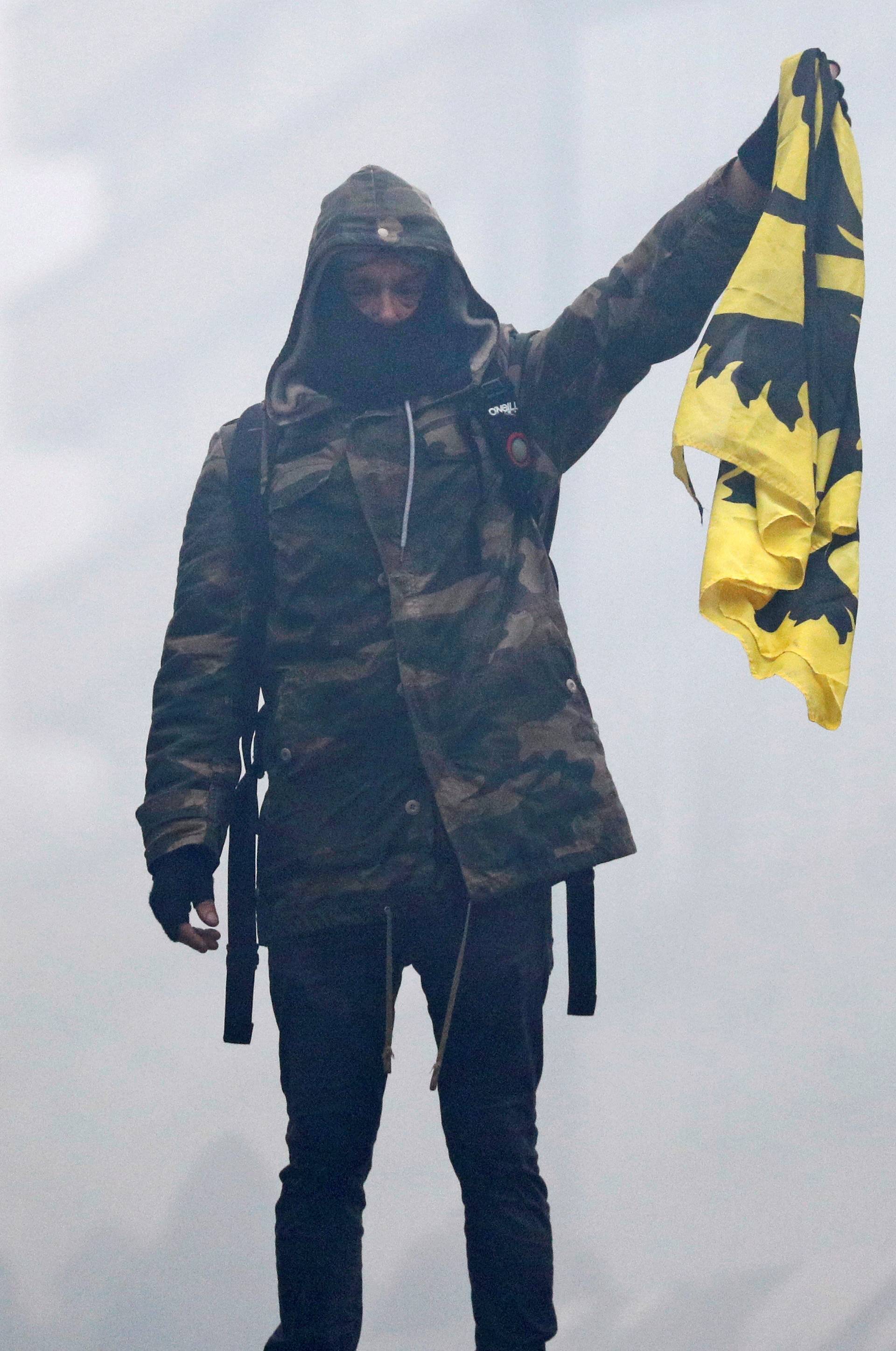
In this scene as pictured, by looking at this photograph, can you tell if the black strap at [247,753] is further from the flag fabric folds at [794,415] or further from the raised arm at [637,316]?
the flag fabric folds at [794,415]

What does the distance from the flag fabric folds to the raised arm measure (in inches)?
1.5

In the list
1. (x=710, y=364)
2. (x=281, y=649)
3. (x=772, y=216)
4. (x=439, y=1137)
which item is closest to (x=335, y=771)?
(x=281, y=649)

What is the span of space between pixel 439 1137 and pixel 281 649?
928 millimetres

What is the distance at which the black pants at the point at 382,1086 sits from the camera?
4.29 feet

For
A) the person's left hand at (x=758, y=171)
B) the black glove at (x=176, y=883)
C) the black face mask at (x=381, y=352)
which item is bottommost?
the black glove at (x=176, y=883)

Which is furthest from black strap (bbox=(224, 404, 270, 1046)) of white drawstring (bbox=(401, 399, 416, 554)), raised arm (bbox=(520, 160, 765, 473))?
raised arm (bbox=(520, 160, 765, 473))

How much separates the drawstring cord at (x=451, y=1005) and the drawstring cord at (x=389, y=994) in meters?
0.04

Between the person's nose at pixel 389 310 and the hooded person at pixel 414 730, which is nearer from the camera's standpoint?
the hooded person at pixel 414 730

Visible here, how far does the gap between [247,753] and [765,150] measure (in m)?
0.66

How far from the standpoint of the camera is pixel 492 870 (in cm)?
132

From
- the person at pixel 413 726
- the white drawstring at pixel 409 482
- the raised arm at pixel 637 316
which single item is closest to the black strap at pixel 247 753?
the person at pixel 413 726

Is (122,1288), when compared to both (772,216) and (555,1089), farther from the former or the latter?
(772,216)

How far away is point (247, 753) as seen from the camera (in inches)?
59.4

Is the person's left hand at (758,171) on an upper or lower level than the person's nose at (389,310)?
upper
